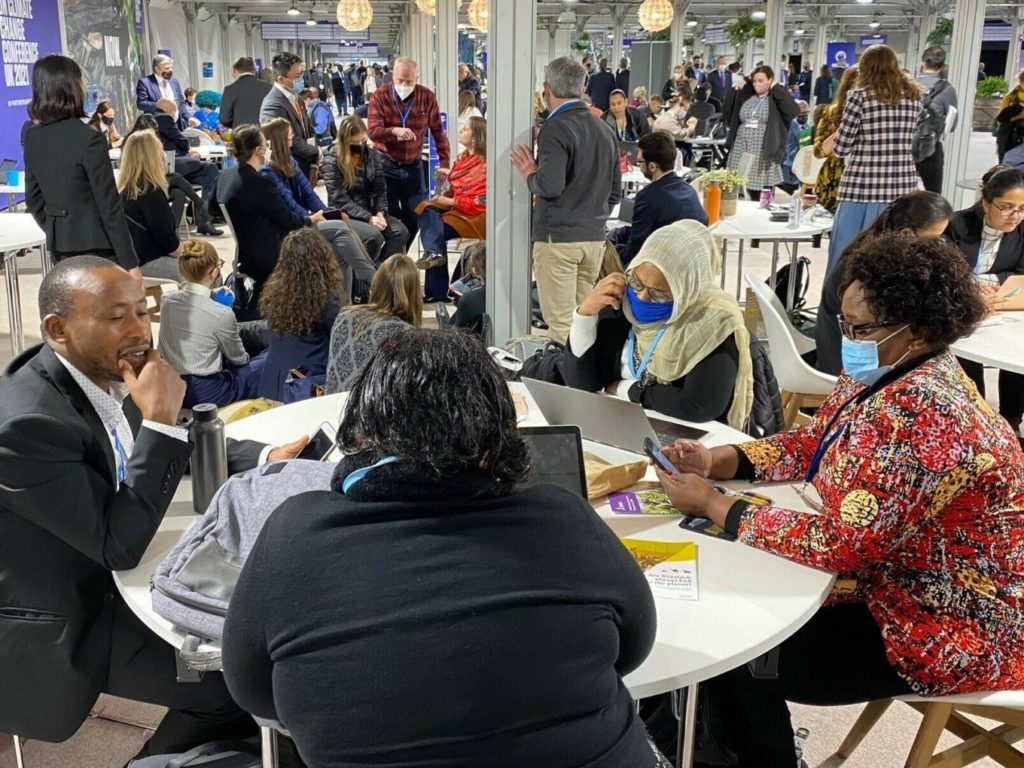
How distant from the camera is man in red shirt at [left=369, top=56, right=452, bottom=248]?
754 cm

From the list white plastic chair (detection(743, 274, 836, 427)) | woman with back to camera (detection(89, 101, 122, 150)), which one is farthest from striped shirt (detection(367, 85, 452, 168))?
white plastic chair (detection(743, 274, 836, 427))

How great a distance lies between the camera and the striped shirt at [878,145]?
5805mm

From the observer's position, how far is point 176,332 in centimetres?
392

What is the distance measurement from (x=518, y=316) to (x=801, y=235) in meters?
2.17

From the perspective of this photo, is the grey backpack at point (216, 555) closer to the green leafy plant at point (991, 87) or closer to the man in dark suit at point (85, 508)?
the man in dark suit at point (85, 508)

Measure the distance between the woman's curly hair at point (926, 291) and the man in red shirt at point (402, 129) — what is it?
5933 mm

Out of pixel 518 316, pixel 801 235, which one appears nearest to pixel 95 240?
pixel 518 316

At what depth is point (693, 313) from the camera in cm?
277

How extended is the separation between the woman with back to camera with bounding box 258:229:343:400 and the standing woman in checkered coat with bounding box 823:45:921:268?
124 inches

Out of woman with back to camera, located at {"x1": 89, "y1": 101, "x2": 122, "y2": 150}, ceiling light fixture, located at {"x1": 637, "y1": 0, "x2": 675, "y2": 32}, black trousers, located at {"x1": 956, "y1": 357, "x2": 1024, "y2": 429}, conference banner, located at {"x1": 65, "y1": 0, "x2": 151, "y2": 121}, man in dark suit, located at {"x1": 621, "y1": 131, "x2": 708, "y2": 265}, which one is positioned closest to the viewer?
black trousers, located at {"x1": 956, "y1": 357, "x2": 1024, "y2": 429}

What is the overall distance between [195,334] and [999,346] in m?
2.95

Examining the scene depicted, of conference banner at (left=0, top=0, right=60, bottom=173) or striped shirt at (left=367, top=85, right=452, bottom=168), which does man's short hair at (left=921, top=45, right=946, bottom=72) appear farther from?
conference banner at (left=0, top=0, right=60, bottom=173)

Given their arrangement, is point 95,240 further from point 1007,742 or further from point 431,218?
point 1007,742

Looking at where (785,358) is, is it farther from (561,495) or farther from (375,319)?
(561,495)
